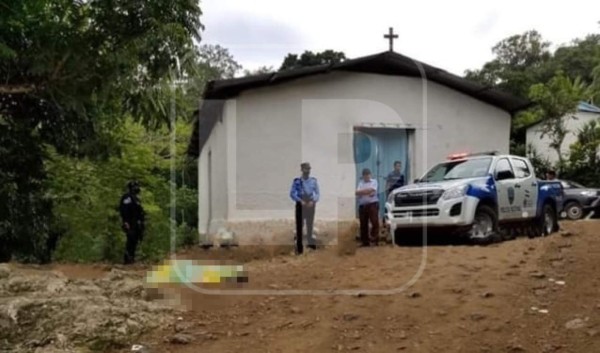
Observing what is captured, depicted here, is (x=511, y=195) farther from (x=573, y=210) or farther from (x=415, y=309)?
(x=573, y=210)

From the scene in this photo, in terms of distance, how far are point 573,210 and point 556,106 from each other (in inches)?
247

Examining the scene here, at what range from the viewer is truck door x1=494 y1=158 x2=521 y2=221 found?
44.2ft

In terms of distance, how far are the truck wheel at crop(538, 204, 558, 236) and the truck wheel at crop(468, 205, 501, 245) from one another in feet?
6.70

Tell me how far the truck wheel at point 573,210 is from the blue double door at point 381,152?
1036 centimetres

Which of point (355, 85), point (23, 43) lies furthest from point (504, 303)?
point (355, 85)

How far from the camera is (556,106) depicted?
95.3 ft

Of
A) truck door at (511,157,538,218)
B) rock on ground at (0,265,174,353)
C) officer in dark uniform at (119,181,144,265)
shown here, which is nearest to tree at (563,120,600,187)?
truck door at (511,157,538,218)

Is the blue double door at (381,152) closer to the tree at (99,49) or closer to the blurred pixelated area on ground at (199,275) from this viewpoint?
the tree at (99,49)

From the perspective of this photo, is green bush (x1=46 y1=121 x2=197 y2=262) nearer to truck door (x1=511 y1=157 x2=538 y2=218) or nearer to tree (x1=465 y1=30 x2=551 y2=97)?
truck door (x1=511 y1=157 x2=538 y2=218)

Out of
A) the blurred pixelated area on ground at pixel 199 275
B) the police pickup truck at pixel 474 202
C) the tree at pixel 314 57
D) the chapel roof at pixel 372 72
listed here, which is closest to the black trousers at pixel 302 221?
the police pickup truck at pixel 474 202

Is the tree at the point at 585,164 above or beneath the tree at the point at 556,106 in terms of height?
beneath

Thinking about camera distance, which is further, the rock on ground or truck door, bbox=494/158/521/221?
truck door, bbox=494/158/521/221

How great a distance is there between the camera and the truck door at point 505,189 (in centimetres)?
1347
